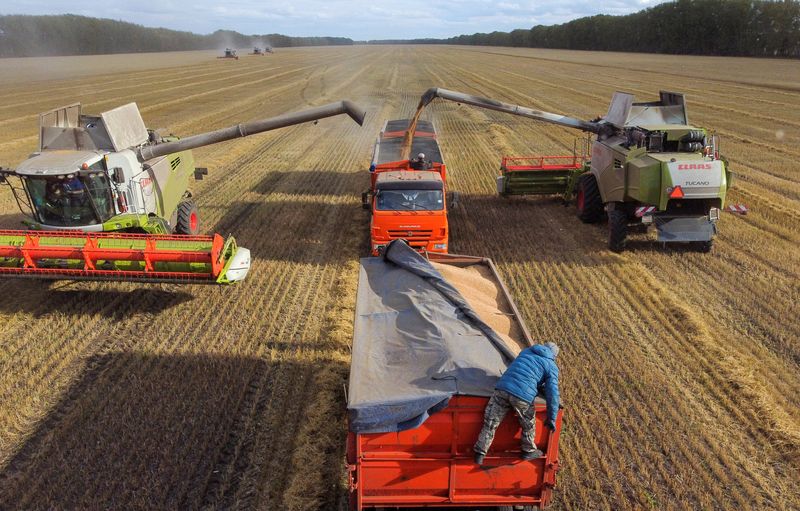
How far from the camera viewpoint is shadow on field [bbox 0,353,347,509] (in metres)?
6.32

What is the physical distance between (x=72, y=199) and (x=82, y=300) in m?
1.93

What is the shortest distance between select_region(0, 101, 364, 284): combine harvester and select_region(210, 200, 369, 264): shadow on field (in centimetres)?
219

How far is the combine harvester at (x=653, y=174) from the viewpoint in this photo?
12203mm

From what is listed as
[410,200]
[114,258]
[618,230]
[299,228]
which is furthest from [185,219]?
[618,230]

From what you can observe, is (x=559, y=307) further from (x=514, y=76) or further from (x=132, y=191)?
(x=514, y=76)

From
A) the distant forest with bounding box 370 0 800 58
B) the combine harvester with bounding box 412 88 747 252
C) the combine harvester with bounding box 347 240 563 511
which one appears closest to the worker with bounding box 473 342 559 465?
the combine harvester with bounding box 347 240 563 511

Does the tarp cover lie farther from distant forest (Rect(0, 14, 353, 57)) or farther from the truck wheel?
distant forest (Rect(0, 14, 353, 57))

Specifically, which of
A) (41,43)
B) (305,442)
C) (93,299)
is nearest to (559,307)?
(305,442)

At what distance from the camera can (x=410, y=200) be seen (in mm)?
12000

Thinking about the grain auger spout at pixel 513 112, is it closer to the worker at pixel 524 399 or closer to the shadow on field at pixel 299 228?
the shadow on field at pixel 299 228

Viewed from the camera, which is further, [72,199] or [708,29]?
[708,29]

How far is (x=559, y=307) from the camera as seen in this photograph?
10.6 metres

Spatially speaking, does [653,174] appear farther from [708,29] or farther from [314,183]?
[708,29]

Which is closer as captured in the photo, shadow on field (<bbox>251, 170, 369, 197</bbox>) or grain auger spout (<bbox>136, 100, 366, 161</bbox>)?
grain auger spout (<bbox>136, 100, 366, 161</bbox>)
